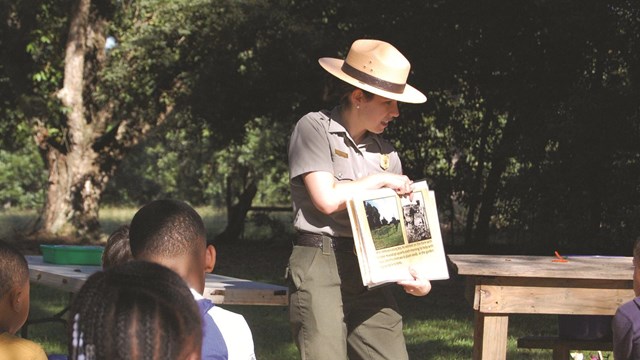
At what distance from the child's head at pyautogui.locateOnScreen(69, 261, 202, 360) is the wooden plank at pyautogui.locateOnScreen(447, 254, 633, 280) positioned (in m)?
2.81

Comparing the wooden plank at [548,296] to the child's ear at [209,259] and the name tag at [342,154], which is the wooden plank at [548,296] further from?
the child's ear at [209,259]

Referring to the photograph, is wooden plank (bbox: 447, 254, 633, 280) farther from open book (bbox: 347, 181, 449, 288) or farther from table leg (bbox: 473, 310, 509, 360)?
open book (bbox: 347, 181, 449, 288)

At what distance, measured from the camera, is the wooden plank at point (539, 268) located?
457 cm

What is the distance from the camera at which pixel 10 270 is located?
11.1ft

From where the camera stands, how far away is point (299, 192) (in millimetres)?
4199

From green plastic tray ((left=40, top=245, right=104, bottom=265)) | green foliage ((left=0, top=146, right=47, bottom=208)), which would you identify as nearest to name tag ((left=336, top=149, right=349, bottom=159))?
green plastic tray ((left=40, top=245, right=104, bottom=265))

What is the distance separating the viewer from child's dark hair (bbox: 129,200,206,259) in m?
2.90

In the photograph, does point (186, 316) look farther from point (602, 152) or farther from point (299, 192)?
point (602, 152)

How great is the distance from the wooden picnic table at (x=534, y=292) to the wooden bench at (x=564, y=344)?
729mm

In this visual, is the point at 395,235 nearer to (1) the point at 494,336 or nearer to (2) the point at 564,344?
(1) the point at 494,336

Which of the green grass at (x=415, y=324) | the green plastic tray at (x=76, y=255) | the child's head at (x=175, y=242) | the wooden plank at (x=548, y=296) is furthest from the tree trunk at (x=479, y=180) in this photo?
the child's head at (x=175, y=242)

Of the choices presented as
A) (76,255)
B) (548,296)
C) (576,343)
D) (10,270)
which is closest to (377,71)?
(548,296)

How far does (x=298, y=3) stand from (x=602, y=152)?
563 cm

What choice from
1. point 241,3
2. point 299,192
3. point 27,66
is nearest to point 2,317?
point 299,192
